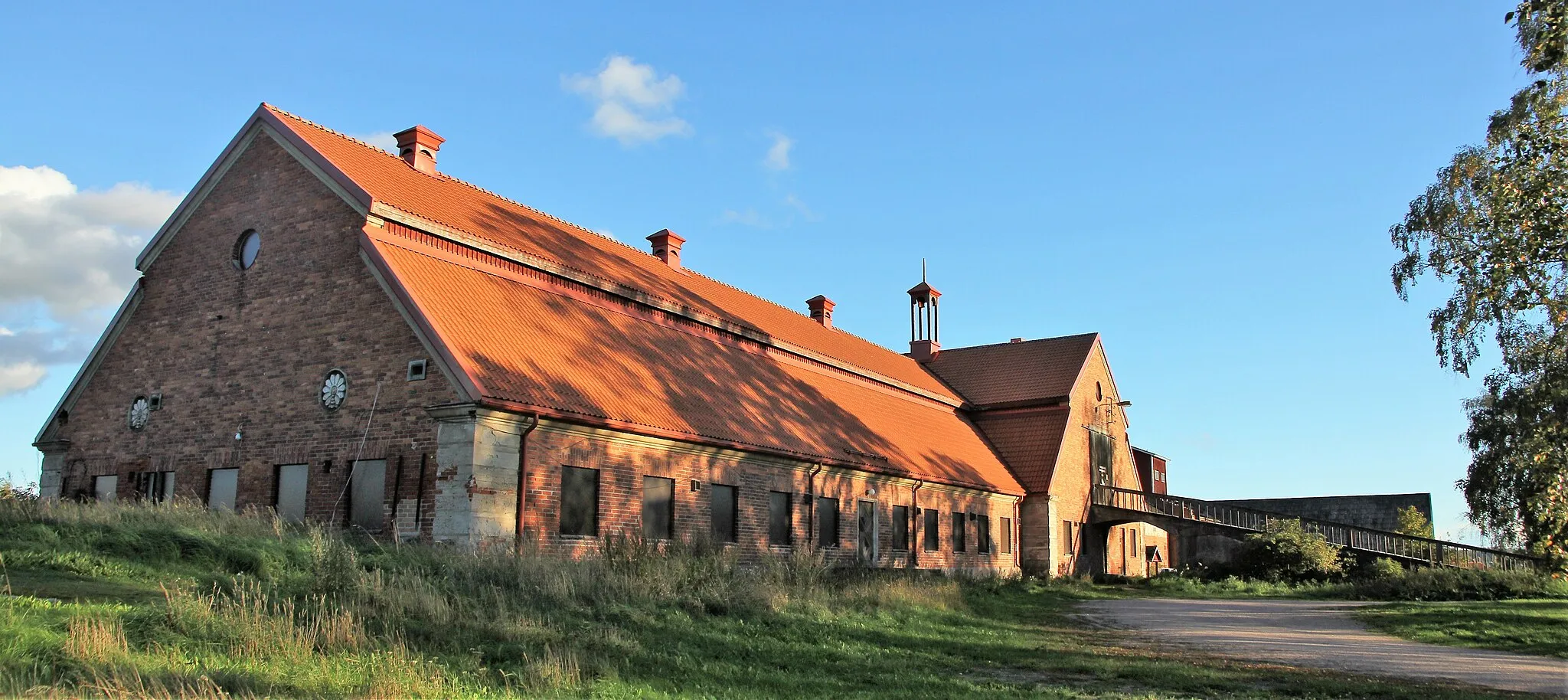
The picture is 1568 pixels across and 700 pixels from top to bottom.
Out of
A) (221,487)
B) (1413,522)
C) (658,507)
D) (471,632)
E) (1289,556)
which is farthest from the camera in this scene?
(1413,522)

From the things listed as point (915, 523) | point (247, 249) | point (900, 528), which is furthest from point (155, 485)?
point (915, 523)

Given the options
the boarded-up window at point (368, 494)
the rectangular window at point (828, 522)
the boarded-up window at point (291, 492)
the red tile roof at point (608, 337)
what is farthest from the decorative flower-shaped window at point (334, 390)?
the rectangular window at point (828, 522)

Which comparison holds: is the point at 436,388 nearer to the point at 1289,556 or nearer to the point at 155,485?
the point at 155,485

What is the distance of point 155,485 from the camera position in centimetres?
2095

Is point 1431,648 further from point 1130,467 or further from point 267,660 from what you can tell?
point 1130,467

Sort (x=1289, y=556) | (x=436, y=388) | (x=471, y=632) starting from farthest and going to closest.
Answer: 1. (x=1289, y=556)
2. (x=436, y=388)
3. (x=471, y=632)

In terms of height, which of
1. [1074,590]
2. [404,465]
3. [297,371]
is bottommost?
[1074,590]

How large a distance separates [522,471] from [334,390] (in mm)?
4133

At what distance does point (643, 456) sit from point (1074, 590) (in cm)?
1680

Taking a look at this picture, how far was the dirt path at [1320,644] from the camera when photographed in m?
13.2

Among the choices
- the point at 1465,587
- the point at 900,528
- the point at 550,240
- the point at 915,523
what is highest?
the point at 550,240

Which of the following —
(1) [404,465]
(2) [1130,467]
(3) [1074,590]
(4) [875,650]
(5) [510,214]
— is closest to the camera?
(4) [875,650]

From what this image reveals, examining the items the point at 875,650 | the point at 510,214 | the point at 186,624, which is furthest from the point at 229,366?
the point at 875,650

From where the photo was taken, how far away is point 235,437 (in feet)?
65.6
